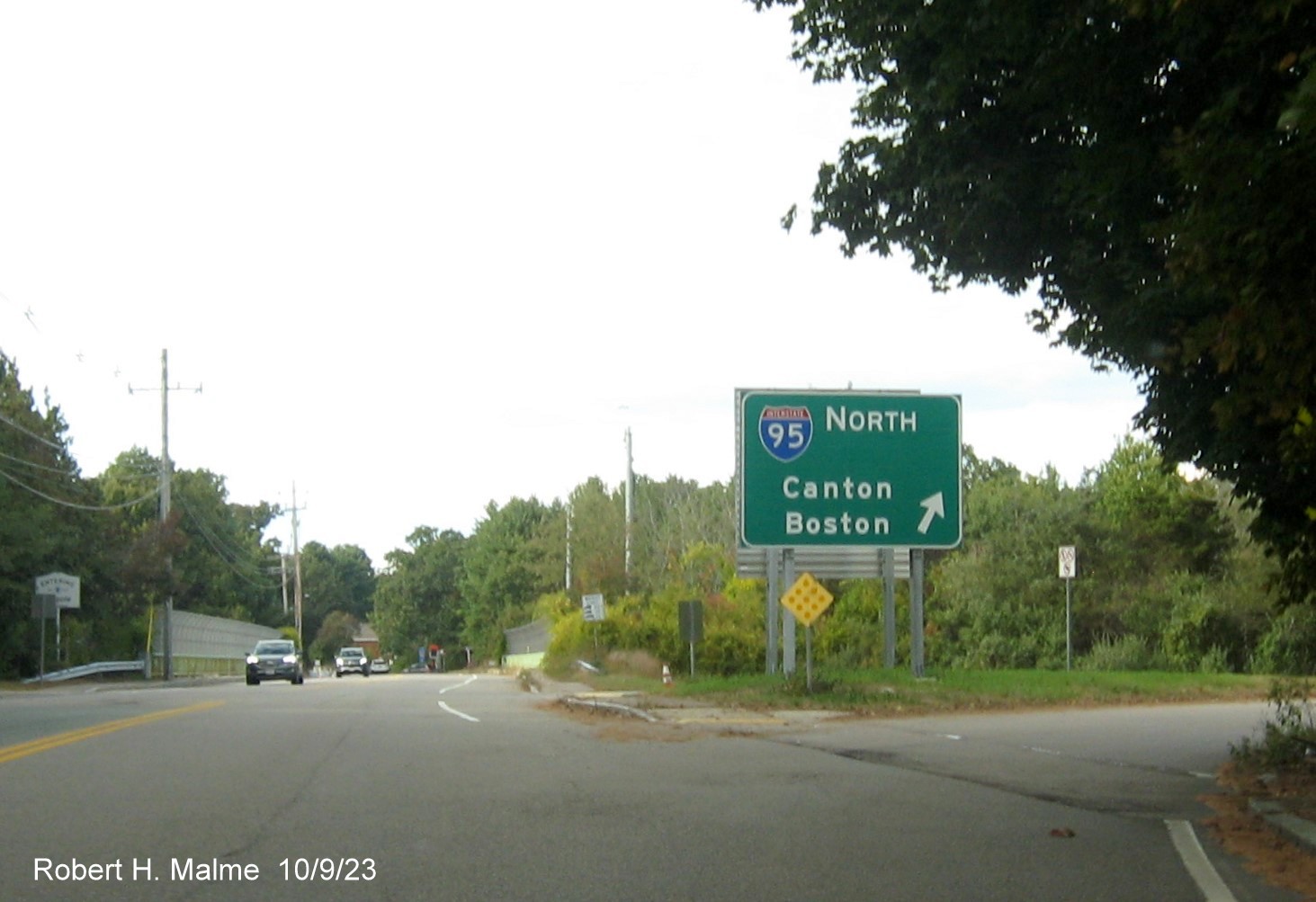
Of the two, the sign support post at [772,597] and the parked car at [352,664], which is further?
the parked car at [352,664]

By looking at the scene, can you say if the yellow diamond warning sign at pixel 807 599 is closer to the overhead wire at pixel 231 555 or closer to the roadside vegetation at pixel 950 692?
→ the roadside vegetation at pixel 950 692

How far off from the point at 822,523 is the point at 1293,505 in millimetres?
16369

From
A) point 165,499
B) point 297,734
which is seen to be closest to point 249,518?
point 165,499

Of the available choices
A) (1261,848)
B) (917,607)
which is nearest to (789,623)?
(917,607)

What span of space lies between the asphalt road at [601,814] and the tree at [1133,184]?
2777 millimetres

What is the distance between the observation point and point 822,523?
2623cm

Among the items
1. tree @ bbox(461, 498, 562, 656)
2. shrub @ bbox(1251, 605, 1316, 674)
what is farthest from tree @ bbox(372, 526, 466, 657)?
shrub @ bbox(1251, 605, 1316, 674)

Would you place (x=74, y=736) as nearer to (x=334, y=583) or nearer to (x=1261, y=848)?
(x=1261, y=848)

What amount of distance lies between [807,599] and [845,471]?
2.94m

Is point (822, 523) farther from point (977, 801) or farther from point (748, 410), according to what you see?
point (977, 801)

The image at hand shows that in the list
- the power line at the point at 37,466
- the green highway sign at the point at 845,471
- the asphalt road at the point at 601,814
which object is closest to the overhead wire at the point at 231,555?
the power line at the point at 37,466

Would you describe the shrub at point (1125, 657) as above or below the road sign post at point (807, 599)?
below

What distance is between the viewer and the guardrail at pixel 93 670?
153 feet

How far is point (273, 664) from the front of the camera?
4841 cm
